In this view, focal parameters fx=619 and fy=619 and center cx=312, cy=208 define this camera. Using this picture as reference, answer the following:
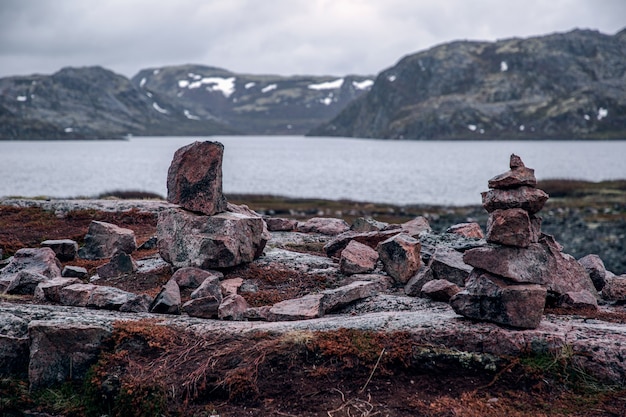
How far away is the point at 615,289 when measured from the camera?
13703mm

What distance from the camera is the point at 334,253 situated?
17.4 m

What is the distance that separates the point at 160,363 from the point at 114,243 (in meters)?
8.34

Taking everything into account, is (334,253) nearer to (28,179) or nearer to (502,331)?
(502,331)

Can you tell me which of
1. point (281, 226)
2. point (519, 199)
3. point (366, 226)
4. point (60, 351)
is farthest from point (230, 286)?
point (281, 226)

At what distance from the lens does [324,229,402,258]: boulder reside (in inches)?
677

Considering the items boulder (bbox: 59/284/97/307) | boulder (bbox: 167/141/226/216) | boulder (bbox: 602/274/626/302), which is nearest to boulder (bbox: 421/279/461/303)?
boulder (bbox: 602/274/626/302)

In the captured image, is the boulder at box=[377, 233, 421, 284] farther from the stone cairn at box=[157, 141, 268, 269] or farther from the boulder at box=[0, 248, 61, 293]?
the boulder at box=[0, 248, 61, 293]

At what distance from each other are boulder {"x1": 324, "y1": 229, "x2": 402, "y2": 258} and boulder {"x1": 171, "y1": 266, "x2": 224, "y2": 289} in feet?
13.5

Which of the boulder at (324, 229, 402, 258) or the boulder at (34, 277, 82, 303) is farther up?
the boulder at (324, 229, 402, 258)

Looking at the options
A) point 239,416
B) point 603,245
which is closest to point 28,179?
point 603,245

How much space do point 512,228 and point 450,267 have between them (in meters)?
2.72

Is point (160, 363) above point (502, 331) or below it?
below

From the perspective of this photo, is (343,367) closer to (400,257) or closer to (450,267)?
(450,267)

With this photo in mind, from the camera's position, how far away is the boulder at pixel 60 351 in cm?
1094
